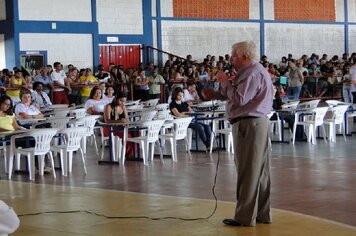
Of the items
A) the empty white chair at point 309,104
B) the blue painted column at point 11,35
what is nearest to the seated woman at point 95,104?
the empty white chair at point 309,104

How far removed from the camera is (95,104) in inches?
688

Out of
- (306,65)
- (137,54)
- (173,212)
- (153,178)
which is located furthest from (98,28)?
(173,212)

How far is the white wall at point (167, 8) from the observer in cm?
3067

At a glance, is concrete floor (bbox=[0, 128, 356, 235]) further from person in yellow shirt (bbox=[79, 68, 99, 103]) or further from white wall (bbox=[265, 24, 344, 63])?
white wall (bbox=[265, 24, 344, 63])

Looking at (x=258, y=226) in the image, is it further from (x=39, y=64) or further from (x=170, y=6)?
(x=170, y=6)

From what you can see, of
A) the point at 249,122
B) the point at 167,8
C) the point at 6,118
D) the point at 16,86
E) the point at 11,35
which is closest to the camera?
the point at 249,122

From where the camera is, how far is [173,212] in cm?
951

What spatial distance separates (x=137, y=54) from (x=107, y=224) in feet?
69.4

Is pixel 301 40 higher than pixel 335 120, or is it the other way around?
pixel 301 40

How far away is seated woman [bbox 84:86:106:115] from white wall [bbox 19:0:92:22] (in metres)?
9.28

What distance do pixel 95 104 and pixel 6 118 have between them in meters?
3.86

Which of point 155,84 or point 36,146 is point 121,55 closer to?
point 155,84

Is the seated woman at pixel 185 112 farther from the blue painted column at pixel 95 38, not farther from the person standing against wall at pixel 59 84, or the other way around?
the blue painted column at pixel 95 38

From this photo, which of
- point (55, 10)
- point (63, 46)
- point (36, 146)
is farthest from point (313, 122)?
point (55, 10)
